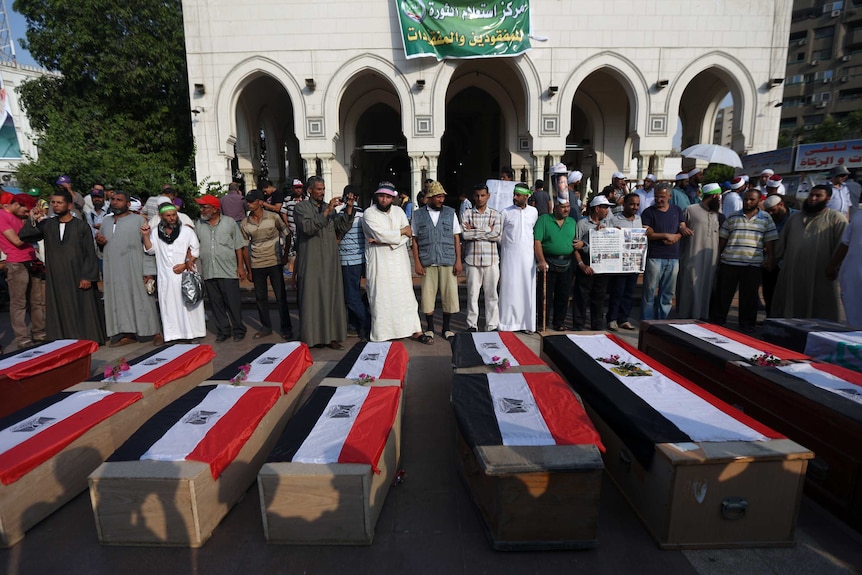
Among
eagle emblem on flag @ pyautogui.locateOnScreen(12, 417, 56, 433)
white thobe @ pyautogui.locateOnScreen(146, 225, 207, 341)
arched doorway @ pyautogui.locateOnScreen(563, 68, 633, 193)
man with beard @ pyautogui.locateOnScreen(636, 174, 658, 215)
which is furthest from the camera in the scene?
arched doorway @ pyautogui.locateOnScreen(563, 68, 633, 193)

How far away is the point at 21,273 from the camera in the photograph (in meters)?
4.82

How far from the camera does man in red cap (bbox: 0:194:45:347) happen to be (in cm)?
466

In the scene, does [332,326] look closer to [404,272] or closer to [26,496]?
[404,272]

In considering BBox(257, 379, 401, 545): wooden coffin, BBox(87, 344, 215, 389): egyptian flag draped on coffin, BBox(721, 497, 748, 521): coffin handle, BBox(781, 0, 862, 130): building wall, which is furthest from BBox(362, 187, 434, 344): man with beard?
BBox(781, 0, 862, 130): building wall

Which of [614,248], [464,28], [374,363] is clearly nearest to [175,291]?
[374,363]

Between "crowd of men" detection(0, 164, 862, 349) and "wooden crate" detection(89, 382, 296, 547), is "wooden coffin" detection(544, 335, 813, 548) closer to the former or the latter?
"wooden crate" detection(89, 382, 296, 547)

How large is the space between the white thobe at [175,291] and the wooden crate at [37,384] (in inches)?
52.9

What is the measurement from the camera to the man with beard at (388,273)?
4.59 meters

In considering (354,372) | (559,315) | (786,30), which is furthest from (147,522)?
(786,30)

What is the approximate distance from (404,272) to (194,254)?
2.37m

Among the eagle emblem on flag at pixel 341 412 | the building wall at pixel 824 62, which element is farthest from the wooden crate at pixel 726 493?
the building wall at pixel 824 62

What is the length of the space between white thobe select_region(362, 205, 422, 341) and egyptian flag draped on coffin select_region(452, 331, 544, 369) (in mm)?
1314

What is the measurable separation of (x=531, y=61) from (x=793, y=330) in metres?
10.5

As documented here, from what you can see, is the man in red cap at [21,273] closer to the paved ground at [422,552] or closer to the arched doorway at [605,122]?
the paved ground at [422,552]
